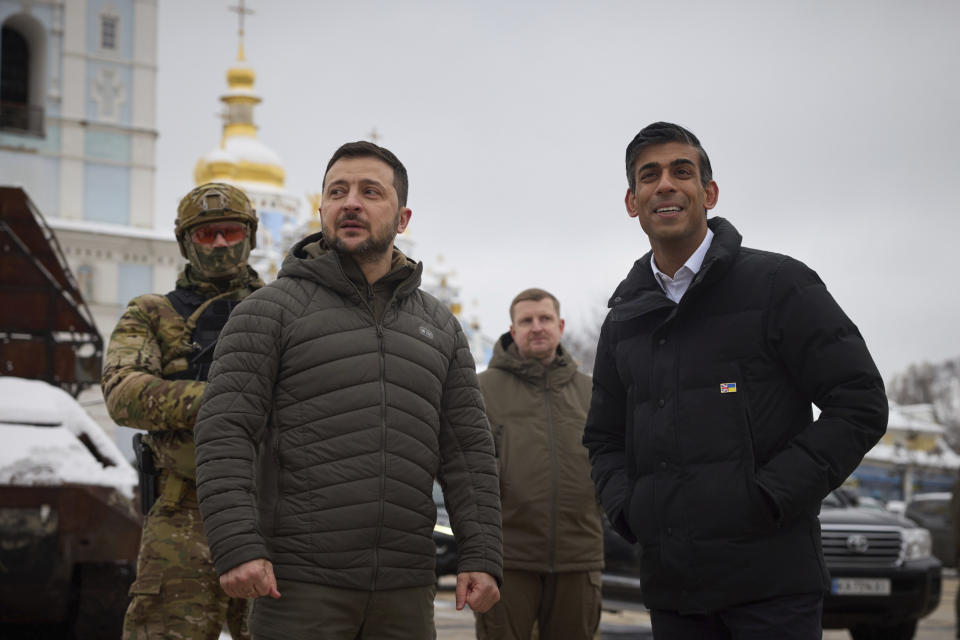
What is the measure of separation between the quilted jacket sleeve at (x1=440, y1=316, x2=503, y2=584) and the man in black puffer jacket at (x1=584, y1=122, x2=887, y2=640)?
0.35 meters

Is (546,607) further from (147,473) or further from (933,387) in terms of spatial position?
(933,387)

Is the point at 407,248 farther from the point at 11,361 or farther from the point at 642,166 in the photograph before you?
the point at 642,166

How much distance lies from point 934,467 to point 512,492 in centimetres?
5225

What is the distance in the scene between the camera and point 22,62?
33469mm

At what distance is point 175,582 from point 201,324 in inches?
36.8

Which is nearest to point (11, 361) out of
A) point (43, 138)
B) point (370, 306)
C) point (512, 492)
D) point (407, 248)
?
point (512, 492)

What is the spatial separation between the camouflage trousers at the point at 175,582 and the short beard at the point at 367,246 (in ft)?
4.17

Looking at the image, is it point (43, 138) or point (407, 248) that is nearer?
point (43, 138)

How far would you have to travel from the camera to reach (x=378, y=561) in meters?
3.51

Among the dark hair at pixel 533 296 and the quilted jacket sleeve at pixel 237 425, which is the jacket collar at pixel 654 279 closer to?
the quilted jacket sleeve at pixel 237 425

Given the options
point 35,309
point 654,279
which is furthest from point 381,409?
point 35,309

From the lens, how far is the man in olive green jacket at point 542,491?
5910 mm

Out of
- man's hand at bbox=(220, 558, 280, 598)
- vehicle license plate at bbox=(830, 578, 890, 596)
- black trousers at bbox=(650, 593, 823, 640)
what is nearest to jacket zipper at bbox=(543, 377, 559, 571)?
black trousers at bbox=(650, 593, 823, 640)

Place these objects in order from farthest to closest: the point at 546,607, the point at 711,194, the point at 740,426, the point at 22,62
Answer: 1. the point at 22,62
2. the point at 546,607
3. the point at 711,194
4. the point at 740,426
